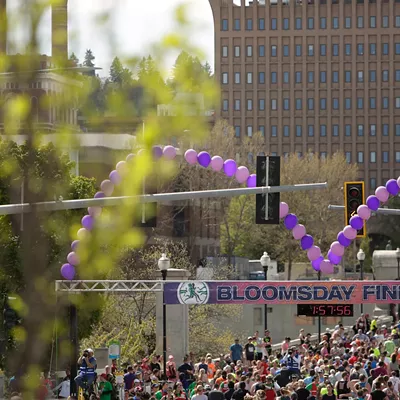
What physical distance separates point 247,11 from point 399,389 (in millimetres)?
127759

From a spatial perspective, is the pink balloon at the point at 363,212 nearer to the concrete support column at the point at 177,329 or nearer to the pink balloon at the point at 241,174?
the pink balloon at the point at 241,174

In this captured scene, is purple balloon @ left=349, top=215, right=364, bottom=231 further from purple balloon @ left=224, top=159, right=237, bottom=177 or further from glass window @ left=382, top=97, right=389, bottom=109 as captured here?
glass window @ left=382, top=97, right=389, bottom=109

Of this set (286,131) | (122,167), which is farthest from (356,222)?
(286,131)

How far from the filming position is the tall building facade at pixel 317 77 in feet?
488

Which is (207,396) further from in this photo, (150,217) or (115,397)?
(150,217)

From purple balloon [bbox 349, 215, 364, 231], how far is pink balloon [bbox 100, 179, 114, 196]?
6.42 m

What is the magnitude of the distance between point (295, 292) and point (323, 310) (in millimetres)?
971

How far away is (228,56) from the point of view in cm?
14825

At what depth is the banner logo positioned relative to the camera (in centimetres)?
3284

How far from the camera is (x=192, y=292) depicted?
108 feet

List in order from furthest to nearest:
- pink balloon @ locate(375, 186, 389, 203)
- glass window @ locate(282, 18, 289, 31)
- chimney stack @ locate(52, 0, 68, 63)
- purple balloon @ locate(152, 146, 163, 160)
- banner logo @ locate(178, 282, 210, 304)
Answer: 1. glass window @ locate(282, 18, 289, 31)
2. pink balloon @ locate(375, 186, 389, 203)
3. banner logo @ locate(178, 282, 210, 304)
4. purple balloon @ locate(152, 146, 163, 160)
5. chimney stack @ locate(52, 0, 68, 63)

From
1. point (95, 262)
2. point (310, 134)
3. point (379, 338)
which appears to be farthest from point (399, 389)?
point (310, 134)

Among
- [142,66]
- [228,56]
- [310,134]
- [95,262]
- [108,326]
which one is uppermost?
[228,56]

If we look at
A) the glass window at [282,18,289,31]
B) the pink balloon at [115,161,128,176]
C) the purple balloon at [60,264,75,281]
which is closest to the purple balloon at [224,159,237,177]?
the purple balloon at [60,264,75,281]
